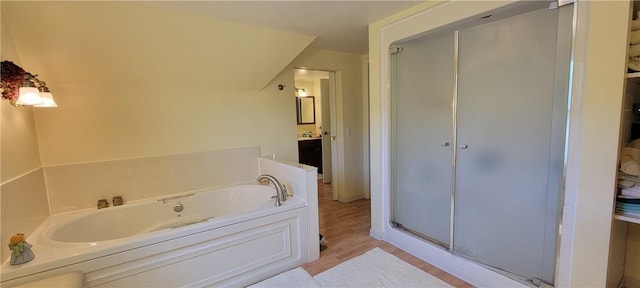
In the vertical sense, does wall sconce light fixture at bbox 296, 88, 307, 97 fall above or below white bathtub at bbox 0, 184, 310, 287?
above

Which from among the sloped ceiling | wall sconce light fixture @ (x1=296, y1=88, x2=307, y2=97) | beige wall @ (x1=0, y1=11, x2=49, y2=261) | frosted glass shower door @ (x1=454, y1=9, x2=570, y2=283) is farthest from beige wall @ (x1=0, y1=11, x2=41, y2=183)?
wall sconce light fixture @ (x1=296, y1=88, x2=307, y2=97)

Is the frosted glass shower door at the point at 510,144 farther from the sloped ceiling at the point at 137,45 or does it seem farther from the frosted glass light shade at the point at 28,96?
the frosted glass light shade at the point at 28,96

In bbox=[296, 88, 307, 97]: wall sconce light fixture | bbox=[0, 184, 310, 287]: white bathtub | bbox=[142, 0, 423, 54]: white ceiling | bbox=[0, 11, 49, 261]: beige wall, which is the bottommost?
bbox=[0, 184, 310, 287]: white bathtub

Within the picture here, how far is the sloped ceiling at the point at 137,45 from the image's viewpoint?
182 cm

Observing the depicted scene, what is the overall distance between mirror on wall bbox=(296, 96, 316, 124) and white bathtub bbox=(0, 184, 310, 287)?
332 centimetres

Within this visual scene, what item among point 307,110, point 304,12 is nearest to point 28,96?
point 304,12

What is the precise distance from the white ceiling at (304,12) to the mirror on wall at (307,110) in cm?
318

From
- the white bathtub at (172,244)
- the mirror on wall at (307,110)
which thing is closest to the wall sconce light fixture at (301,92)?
the mirror on wall at (307,110)

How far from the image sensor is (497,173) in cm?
187

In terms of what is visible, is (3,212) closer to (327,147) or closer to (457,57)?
(457,57)

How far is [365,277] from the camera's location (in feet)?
6.91

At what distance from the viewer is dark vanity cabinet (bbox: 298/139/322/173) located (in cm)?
540

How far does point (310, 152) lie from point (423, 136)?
3.40 m

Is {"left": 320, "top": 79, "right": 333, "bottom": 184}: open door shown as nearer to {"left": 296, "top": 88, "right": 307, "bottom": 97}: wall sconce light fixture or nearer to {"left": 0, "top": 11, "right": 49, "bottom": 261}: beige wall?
{"left": 296, "top": 88, "right": 307, "bottom": 97}: wall sconce light fixture
